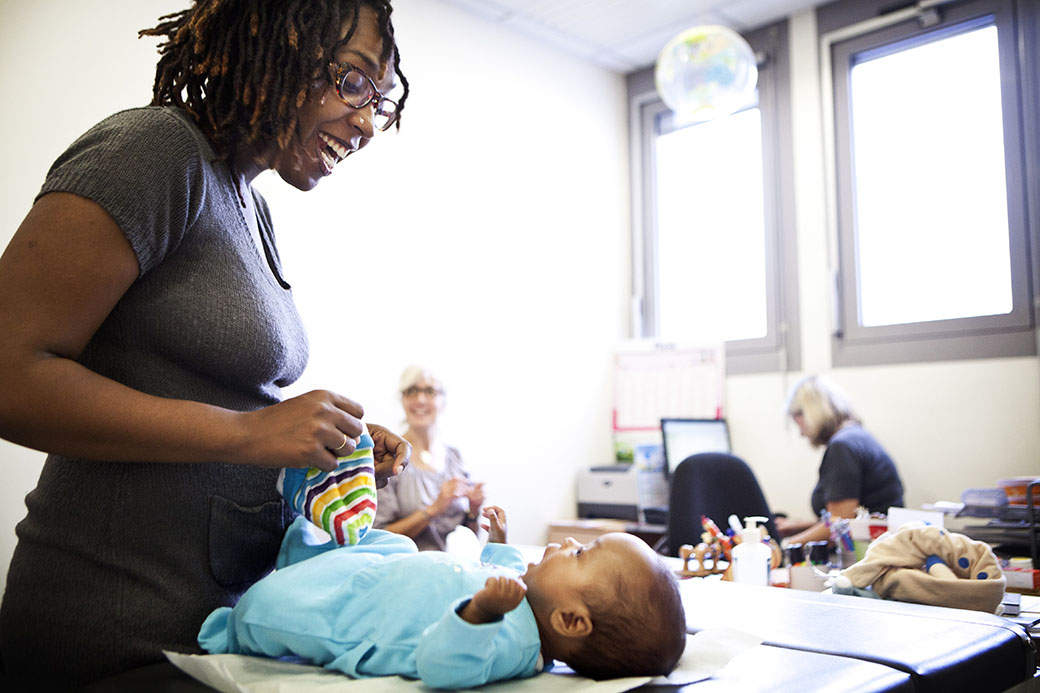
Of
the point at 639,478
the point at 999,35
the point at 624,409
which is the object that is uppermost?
the point at 999,35

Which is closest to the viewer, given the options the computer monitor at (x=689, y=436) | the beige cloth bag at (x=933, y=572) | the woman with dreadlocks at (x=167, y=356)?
the woman with dreadlocks at (x=167, y=356)

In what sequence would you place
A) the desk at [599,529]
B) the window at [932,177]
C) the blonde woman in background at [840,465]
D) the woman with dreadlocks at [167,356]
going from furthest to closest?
the desk at [599,529], the window at [932,177], the blonde woman in background at [840,465], the woman with dreadlocks at [167,356]

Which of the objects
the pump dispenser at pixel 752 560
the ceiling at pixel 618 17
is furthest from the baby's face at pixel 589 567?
the ceiling at pixel 618 17

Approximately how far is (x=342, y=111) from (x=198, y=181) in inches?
9.8

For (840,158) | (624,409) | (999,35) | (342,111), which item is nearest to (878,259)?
(840,158)

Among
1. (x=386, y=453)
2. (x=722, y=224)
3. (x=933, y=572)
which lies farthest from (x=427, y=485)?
(x=722, y=224)

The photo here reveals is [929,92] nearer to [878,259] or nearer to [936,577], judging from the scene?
[878,259]

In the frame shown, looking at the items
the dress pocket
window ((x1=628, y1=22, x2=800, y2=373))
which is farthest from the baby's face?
window ((x1=628, y1=22, x2=800, y2=373))

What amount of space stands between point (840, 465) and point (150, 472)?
3.14m

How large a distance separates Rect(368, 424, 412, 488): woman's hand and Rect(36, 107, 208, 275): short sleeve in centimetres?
41

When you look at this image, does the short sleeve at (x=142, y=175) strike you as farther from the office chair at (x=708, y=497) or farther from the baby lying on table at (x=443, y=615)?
the office chair at (x=708, y=497)

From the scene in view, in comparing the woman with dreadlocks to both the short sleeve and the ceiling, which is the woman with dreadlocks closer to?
the short sleeve

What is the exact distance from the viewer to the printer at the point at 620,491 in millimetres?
4293

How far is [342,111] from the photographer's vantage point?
3.89 feet
